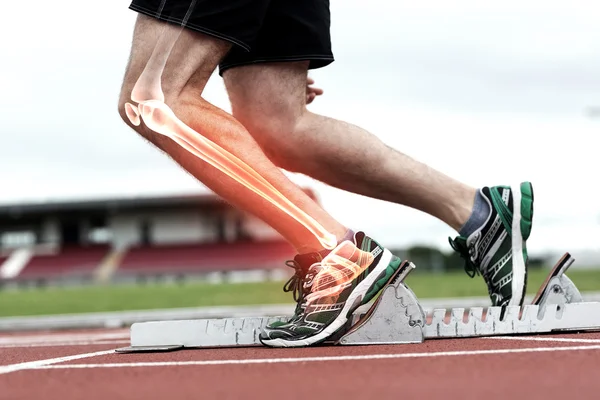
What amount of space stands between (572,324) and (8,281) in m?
42.1

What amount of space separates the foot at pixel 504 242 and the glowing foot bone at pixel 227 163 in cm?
66

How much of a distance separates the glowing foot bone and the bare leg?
43 centimetres

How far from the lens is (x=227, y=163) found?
260cm

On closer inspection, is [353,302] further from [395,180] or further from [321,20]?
[321,20]

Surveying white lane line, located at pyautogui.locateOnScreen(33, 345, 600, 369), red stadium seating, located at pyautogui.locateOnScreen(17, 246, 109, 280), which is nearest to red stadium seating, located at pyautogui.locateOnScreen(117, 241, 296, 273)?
red stadium seating, located at pyautogui.locateOnScreen(17, 246, 109, 280)

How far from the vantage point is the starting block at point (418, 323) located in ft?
8.51

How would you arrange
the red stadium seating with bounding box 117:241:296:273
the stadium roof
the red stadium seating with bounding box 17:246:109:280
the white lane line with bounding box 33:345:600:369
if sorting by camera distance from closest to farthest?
the white lane line with bounding box 33:345:600:369 < the red stadium seating with bounding box 117:241:296:273 < the red stadium seating with bounding box 17:246:109:280 < the stadium roof

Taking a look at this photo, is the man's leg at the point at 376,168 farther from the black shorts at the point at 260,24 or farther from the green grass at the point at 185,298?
Result: the green grass at the point at 185,298

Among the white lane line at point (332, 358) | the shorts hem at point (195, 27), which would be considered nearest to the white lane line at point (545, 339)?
the white lane line at point (332, 358)

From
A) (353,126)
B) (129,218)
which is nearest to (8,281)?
(129,218)

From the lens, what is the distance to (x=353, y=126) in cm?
307

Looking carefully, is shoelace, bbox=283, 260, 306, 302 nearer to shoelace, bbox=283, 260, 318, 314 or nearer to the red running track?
shoelace, bbox=283, 260, 318, 314

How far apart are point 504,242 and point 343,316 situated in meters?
0.72

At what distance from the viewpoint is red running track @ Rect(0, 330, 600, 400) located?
1567mm
